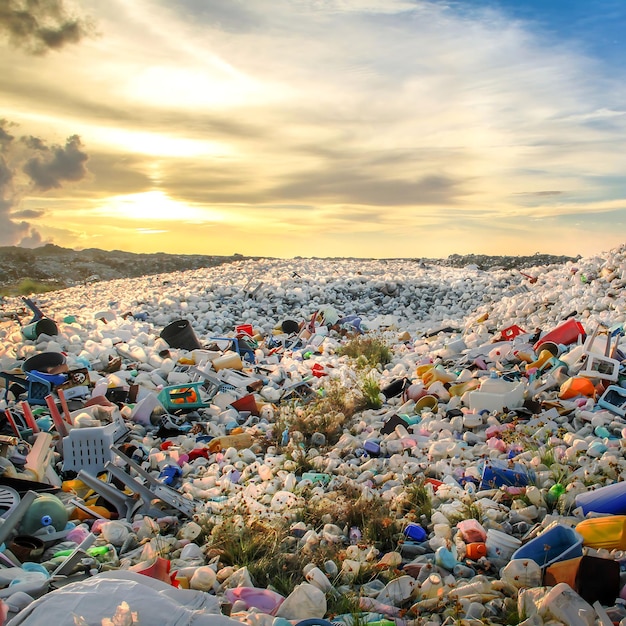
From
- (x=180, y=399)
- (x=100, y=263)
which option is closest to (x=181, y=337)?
(x=180, y=399)

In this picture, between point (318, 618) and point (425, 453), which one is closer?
point (318, 618)

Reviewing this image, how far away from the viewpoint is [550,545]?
297cm

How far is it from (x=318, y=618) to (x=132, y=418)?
352 centimetres

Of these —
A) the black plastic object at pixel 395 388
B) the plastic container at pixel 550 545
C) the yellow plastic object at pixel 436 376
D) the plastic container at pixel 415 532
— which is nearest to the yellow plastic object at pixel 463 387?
the yellow plastic object at pixel 436 376

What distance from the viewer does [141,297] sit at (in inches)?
466

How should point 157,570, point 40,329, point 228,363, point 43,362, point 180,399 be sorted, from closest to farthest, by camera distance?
point 157,570
point 180,399
point 43,362
point 228,363
point 40,329

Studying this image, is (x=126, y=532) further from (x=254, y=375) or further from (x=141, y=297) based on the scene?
(x=141, y=297)

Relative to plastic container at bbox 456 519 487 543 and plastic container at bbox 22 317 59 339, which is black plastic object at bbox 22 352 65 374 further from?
plastic container at bbox 456 519 487 543

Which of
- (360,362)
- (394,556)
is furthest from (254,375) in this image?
(394,556)

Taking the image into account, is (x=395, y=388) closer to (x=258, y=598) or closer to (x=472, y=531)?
(x=472, y=531)

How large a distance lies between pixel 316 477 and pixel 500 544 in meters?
1.55

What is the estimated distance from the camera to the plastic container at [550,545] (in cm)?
289

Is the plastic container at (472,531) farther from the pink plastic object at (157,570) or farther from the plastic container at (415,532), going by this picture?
the pink plastic object at (157,570)

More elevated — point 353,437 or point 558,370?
point 558,370
